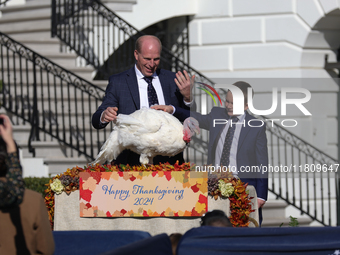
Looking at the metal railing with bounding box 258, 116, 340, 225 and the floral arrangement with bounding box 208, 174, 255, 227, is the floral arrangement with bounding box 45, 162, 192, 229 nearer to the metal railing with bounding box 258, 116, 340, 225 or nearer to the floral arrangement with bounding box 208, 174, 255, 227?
the floral arrangement with bounding box 208, 174, 255, 227

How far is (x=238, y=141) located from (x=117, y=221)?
1.42m

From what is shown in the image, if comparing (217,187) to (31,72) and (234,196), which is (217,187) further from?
(31,72)

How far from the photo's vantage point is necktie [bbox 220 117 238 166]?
4648 millimetres

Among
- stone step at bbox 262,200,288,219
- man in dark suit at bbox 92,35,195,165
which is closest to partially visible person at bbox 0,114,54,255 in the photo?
man in dark suit at bbox 92,35,195,165

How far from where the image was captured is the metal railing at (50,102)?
8.30 meters

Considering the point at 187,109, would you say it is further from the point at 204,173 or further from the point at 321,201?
the point at 321,201

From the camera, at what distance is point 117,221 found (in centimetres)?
388

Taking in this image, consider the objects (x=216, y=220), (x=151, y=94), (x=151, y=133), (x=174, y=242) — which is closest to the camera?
(x=174, y=242)

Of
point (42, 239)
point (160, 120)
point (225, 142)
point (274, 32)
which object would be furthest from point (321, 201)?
point (42, 239)

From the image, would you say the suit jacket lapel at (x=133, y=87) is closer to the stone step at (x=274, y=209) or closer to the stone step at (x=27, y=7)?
the stone step at (x=274, y=209)

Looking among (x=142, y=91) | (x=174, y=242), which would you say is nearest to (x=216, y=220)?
(x=174, y=242)

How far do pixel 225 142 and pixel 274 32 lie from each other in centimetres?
500

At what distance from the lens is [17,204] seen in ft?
8.54

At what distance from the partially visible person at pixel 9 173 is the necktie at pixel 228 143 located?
238 centimetres
